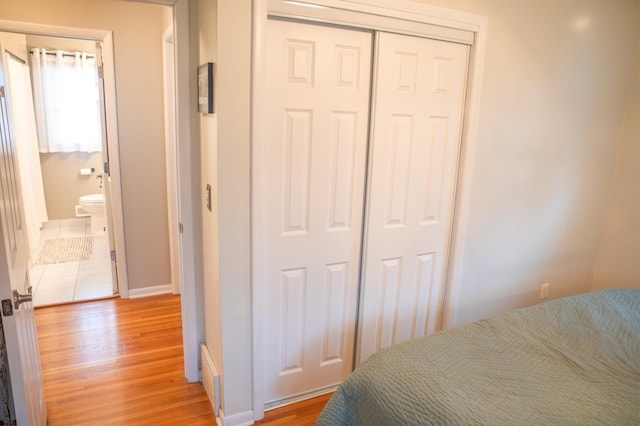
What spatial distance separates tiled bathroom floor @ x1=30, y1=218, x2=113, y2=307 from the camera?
3402 millimetres

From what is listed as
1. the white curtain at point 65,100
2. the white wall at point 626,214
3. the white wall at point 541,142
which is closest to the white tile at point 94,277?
the white curtain at point 65,100

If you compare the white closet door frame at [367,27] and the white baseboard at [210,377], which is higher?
the white closet door frame at [367,27]

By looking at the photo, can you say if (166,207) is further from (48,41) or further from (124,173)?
(48,41)

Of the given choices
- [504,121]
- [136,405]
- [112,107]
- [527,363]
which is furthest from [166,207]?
[527,363]

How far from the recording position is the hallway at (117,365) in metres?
2.14

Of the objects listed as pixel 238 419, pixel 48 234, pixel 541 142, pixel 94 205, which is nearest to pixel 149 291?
pixel 238 419

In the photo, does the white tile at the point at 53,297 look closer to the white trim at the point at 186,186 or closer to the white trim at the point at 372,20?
the white trim at the point at 186,186

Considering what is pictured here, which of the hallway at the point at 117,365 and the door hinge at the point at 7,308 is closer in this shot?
the door hinge at the point at 7,308

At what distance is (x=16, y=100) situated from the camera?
4.24 metres

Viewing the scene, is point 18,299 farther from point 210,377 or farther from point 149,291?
point 149,291

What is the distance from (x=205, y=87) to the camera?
186 cm

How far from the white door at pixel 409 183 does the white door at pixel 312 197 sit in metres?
0.09

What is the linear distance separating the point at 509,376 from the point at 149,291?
117 inches

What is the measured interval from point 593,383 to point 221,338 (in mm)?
1492
